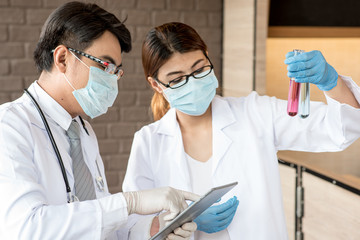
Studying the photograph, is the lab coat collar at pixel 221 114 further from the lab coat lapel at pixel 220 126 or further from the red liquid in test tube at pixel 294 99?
the red liquid in test tube at pixel 294 99

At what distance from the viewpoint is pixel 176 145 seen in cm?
170

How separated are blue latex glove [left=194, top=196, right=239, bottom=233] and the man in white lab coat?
8.3 inches

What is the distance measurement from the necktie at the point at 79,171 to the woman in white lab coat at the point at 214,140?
239mm

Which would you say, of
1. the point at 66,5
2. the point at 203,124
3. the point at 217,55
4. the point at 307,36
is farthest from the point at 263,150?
the point at 217,55

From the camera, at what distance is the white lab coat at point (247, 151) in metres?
1.57

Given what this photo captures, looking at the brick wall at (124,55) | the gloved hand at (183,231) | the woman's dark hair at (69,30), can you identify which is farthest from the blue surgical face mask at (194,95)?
the brick wall at (124,55)

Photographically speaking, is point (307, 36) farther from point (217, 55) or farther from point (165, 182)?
point (165, 182)

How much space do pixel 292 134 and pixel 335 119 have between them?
20 cm

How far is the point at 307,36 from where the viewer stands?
2.64m

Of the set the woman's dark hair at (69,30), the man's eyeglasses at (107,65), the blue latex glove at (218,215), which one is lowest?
the blue latex glove at (218,215)

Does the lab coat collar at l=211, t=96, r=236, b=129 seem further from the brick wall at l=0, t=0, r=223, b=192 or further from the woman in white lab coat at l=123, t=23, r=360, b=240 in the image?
the brick wall at l=0, t=0, r=223, b=192

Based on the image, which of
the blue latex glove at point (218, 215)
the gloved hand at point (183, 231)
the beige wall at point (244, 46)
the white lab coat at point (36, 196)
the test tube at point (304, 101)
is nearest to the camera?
the white lab coat at point (36, 196)

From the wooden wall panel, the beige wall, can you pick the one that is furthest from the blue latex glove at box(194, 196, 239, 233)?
the beige wall

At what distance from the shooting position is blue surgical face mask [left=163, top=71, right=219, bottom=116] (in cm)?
164
